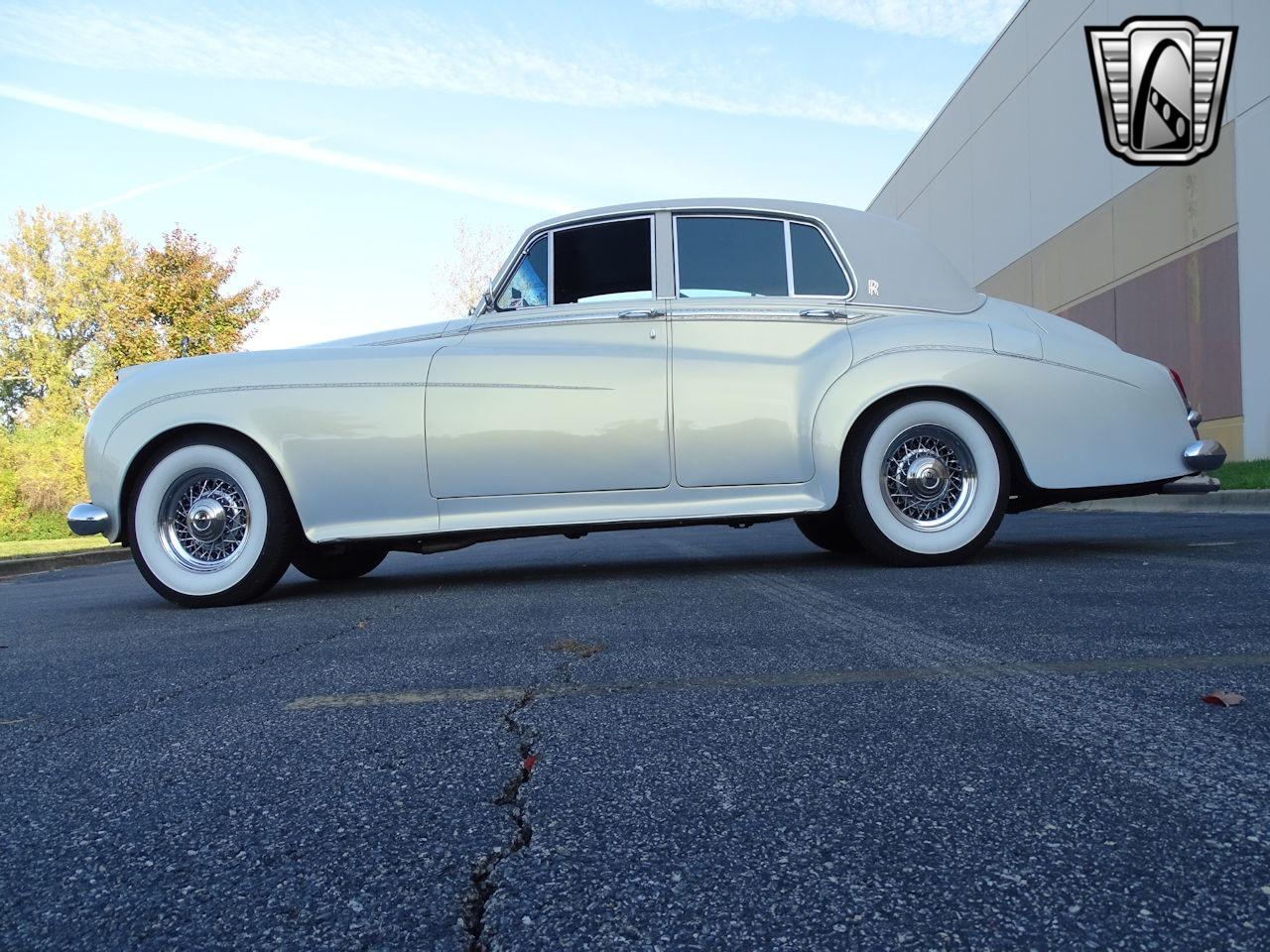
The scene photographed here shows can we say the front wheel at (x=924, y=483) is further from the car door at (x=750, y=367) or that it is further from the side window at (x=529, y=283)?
the side window at (x=529, y=283)

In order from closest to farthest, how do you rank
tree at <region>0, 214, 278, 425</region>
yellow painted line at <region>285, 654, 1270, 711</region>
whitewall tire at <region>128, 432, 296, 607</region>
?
yellow painted line at <region>285, 654, 1270, 711</region>, whitewall tire at <region>128, 432, 296, 607</region>, tree at <region>0, 214, 278, 425</region>

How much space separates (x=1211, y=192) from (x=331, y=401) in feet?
47.6

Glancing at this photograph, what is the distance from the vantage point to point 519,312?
4684 mm

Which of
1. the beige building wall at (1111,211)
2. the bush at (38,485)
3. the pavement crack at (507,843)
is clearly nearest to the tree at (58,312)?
the bush at (38,485)

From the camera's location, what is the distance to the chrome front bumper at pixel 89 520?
4.41m

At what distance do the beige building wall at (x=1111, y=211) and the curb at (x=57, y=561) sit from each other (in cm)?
1456

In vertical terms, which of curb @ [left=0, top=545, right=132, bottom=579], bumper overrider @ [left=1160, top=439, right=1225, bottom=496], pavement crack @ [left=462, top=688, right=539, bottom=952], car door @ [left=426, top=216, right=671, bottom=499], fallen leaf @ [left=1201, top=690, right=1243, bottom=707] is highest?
car door @ [left=426, top=216, right=671, bottom=499]

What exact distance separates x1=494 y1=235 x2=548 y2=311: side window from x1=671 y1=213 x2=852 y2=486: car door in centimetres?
67

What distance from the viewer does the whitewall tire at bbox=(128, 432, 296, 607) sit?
4387mm

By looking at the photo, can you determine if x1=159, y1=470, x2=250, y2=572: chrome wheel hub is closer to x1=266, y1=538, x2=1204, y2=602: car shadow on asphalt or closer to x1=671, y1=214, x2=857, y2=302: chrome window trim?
x1=266, y1=538, x2=1204, y2=602: car shadow on asphalt

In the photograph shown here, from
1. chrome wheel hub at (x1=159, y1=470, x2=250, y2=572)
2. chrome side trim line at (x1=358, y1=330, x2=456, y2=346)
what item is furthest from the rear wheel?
chrome side trim line at (x1=358, y1=330, x2=456, y2=346)

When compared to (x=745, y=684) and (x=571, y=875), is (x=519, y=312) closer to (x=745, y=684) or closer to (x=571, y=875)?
(x=745, y=684)

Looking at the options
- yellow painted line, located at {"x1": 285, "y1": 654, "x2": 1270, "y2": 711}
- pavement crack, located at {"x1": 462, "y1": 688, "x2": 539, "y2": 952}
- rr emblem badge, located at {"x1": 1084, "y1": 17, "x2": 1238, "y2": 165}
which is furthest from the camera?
rr emblem badge, located at {"x1": 1084, "y1": 17, "x2": 1238, "y2": 165}

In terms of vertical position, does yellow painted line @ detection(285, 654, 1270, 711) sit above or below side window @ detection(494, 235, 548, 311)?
below
